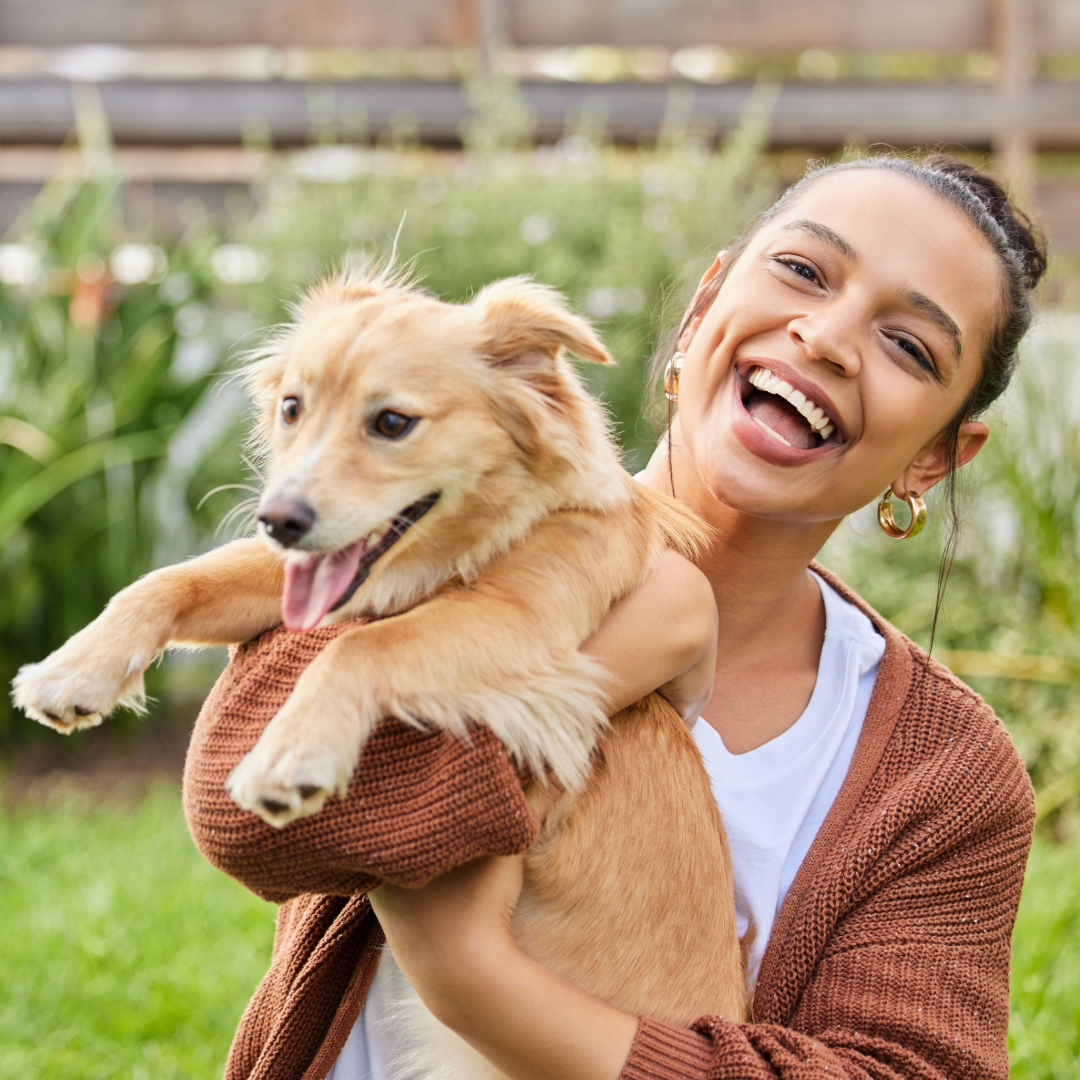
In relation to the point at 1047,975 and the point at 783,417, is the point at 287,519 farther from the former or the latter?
the point at 1047,975

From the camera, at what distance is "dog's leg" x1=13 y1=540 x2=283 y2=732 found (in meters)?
1.64

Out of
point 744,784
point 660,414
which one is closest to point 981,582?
point 660,414

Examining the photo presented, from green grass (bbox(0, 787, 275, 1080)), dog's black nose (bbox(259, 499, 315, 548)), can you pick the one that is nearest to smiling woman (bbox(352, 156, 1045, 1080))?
dog's black nose (bbox(259, 499, 315, 548))

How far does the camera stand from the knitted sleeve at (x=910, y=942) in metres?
1.75

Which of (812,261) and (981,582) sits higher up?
(812,261)

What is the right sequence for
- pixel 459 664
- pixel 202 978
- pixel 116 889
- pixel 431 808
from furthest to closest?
pixel 116 889 → pixel 202 978 → pixel 459 664 → pixel 431 808

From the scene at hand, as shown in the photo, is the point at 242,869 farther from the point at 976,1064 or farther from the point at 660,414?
the point at 660,414

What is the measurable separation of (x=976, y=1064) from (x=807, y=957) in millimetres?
296

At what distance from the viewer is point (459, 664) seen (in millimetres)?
1604

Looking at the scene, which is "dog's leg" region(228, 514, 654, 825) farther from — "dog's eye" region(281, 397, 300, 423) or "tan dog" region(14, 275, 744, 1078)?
"dog's eye" region(281, 397, 300, 423)

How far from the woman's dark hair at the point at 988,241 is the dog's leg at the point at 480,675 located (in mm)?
738

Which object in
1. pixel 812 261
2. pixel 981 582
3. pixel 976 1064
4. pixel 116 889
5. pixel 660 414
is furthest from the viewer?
pixel 981 582

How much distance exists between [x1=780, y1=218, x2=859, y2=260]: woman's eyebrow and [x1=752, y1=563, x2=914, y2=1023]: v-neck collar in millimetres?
762

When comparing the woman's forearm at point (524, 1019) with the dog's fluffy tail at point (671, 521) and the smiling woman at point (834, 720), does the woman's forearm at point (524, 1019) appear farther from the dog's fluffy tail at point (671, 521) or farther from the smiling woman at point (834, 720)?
A: the dog's fluffy tail at point (671, 521)
